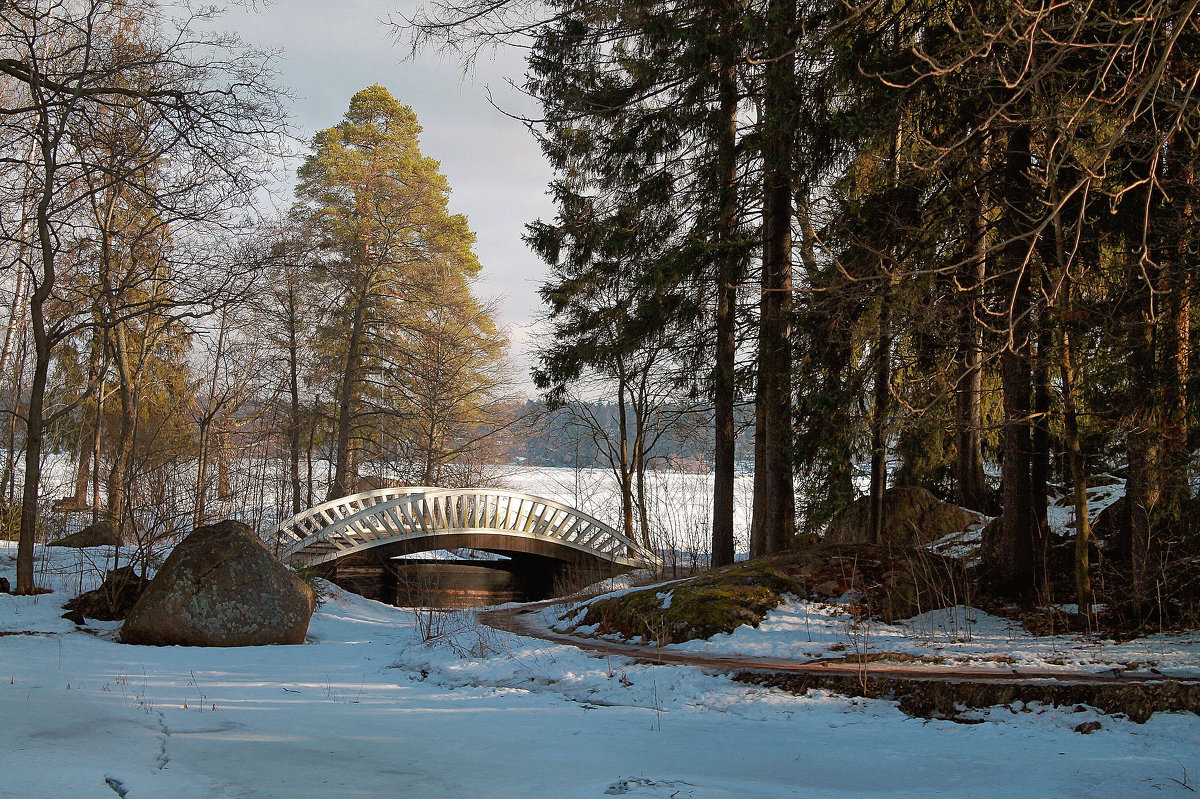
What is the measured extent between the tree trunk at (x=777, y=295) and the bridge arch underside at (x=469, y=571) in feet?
22.0

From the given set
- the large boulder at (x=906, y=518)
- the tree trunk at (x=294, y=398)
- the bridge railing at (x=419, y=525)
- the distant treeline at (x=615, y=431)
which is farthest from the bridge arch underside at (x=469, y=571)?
the large boulder at (x=906, y=518)

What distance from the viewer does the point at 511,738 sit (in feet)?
13.8

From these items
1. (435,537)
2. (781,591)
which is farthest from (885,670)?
(435,537)

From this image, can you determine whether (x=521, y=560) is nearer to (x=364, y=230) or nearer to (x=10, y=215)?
(x=364, y=230)

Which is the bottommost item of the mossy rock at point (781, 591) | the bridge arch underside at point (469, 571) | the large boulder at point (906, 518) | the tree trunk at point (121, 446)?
the bridge arch underside at point (469, 571)


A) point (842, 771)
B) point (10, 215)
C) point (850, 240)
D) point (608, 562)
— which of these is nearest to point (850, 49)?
point (850, 240)

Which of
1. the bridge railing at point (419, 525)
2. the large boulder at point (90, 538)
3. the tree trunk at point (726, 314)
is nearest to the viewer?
the tree trunk at point (726, 314)

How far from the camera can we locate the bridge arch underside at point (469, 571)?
1825 cm

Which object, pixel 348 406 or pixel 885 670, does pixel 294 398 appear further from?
pixel 885 670

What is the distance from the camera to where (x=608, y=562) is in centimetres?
2055

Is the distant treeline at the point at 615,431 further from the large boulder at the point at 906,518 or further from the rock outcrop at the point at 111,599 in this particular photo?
the rock outcrop at the point at 111,599

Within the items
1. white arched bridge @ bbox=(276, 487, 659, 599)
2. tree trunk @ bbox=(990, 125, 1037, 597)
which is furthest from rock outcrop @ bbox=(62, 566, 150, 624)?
tree trunk @ bbox=(990, 125, 1037, 597)

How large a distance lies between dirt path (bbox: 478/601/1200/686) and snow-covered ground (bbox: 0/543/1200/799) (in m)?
0.31

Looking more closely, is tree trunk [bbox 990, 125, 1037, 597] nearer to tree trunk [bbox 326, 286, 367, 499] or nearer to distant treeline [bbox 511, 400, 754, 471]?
distant treeline [bbox 511, 400, 754, 471]
